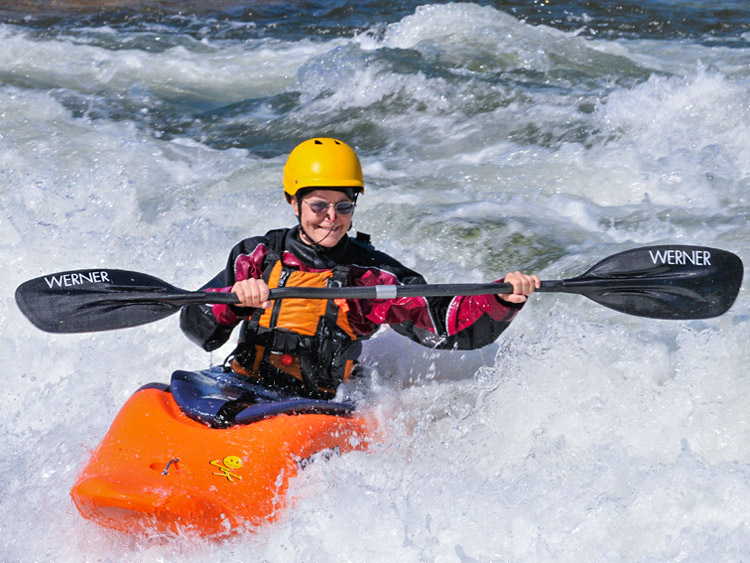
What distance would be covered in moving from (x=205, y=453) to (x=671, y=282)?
176 cm

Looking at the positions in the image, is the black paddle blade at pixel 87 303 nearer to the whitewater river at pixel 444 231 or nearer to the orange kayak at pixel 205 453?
the orange kayak at pixel 205 453

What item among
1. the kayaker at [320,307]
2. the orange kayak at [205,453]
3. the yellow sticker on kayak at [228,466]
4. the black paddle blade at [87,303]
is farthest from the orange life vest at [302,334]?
the yellow sticker on kayak at [228,466]

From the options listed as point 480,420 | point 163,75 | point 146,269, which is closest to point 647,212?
point 480,420

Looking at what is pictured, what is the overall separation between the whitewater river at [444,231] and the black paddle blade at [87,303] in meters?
0.49

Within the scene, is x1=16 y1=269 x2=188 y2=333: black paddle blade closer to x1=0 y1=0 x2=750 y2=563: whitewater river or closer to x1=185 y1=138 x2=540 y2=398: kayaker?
x1=185 y1=138 x2=540 y2=398: kayaker

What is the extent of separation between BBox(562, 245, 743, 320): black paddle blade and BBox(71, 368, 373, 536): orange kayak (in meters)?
1.03

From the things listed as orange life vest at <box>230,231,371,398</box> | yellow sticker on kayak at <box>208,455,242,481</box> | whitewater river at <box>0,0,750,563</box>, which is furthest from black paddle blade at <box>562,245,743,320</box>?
yellow sticker on kayak at <box>208,455,242,481</box>

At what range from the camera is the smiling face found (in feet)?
10.2

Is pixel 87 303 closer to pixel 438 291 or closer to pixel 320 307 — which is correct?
pixel 320 307

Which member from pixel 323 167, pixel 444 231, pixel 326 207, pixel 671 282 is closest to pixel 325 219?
pixel 326 207

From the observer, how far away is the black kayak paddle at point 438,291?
119 inches

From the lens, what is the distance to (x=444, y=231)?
4887 millimetres

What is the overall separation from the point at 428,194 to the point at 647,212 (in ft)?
4.09

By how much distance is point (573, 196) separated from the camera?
208 inches
